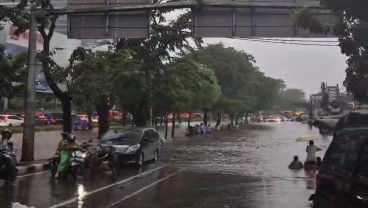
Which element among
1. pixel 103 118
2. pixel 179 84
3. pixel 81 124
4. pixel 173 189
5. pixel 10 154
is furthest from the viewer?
pixel 81 124

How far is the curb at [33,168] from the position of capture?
16.8 metres

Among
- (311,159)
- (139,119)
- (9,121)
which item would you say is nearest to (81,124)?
(9,121)

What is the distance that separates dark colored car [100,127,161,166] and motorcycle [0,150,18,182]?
245 inches

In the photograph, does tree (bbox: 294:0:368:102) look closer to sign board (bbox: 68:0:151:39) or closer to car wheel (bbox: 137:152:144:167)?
sign board (bbox: 68:0:151:39)

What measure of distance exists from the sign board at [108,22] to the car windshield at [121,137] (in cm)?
408

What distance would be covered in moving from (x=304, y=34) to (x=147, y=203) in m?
9.39

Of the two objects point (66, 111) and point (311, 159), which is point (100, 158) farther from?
point (311, 159)

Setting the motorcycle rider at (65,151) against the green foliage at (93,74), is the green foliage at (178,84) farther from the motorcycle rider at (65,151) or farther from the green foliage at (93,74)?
the motorcycle rider at (65,151)

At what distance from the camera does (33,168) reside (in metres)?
17.6

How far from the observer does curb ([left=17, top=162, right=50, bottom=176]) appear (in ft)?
55.1

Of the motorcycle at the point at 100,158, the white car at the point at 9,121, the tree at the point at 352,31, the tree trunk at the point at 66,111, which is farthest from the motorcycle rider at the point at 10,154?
the white car at the point at 9,121

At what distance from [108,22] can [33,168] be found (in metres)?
5.66

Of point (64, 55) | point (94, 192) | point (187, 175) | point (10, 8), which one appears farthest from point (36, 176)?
point (64, 55)

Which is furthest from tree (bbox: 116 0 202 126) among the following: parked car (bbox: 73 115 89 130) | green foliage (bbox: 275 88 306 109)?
green foliage (bbox: 275 88 306 109)
